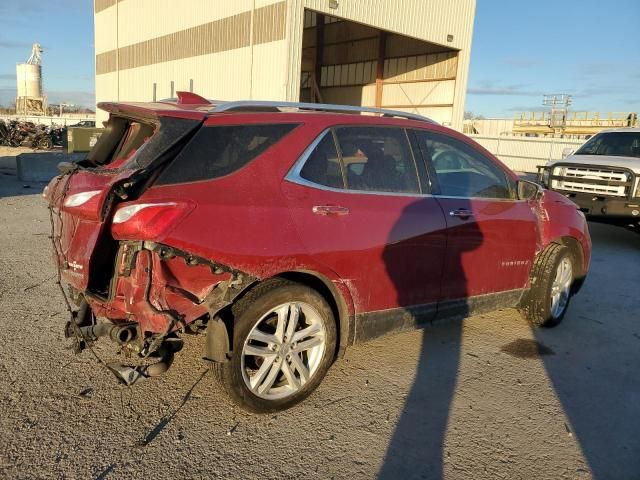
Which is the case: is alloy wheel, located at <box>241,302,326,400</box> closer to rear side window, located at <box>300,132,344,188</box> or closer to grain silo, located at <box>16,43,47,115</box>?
rear side window, located at <box>300,132,344,188</box>

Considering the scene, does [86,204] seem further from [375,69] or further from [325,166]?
[375,69]

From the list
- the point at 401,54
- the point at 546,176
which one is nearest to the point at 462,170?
the point at 546,176

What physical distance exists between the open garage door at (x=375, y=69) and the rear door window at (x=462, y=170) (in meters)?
Answer: 19.1

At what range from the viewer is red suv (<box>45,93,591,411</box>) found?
2834 mm

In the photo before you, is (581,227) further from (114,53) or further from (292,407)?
(114,53)

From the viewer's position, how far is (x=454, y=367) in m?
4.05

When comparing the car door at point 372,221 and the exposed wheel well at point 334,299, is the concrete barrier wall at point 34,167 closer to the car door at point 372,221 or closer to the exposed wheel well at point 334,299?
the car door at point 372,221

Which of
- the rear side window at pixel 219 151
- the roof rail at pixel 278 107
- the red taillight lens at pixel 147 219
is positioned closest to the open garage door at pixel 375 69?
the roof rail at pixel 278 107

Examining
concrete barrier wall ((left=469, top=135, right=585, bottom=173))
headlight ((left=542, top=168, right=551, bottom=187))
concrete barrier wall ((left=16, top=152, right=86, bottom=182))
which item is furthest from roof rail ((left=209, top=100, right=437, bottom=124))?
concrete barrier wall ((left=469, top=135, right=585, bottom=173))

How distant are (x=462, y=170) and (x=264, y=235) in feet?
6.89

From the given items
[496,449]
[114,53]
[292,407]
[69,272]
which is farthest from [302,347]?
[114,53]

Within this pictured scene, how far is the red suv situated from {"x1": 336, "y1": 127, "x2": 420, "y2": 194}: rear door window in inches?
0.4

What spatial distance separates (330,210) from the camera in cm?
326

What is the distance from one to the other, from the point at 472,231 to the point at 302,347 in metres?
1.68
